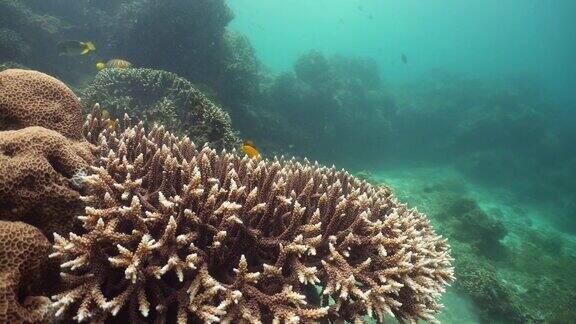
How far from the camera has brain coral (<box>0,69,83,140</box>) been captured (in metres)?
3.30

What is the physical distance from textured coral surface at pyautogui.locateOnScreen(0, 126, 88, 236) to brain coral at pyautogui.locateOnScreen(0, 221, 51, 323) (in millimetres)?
217

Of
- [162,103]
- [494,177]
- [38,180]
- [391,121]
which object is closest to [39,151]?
[38,180]

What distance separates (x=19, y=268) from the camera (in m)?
2.27

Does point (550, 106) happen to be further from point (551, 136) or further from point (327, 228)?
point (327, 228)

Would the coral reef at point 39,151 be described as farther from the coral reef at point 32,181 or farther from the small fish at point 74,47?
the small fish at point 74,47

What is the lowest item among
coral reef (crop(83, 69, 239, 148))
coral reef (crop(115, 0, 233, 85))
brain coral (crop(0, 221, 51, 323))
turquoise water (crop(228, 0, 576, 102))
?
brain coral (crop(0, 221, 51, 323))

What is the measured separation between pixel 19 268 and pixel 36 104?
5.94ft

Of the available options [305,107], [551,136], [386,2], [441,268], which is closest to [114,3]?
[305,107]

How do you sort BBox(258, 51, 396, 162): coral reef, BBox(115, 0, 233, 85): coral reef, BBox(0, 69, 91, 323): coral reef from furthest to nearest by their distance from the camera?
BBox(258, 51, 396, 162): coral reef < BBox(115, 0, 233, 85): coral reef < BBox(0, 69, 91, 323): coral reef

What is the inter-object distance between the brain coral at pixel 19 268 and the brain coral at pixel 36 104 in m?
1.37

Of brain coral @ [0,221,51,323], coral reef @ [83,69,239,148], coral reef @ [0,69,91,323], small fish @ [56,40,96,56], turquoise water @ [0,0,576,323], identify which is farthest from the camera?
turquoise water @ [0,0,576,323]

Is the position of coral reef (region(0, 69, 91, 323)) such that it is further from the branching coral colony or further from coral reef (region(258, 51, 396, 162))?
coral reef (region(258, 51, 396, 162))

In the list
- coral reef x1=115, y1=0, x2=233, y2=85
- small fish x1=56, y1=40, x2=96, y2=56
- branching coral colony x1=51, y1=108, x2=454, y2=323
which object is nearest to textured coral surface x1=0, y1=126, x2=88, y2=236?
branching coral colony x1=51, y1=108, x2=454, y2=323

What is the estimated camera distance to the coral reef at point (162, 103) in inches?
284
